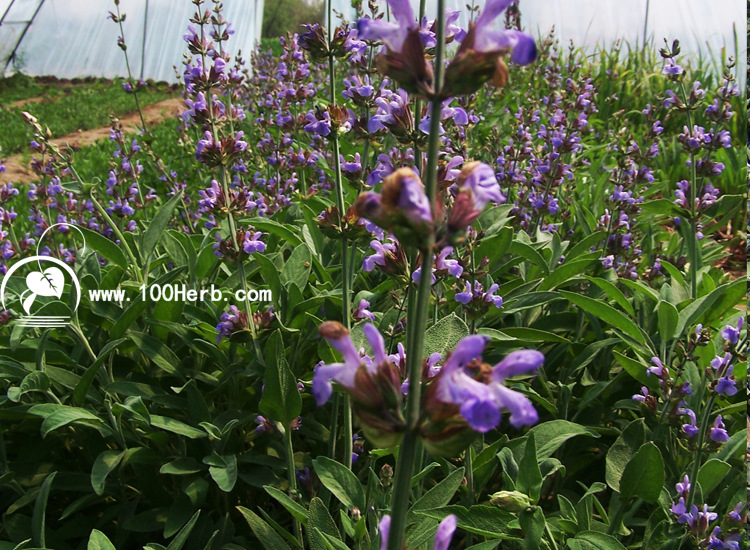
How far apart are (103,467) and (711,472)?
1.70 metres

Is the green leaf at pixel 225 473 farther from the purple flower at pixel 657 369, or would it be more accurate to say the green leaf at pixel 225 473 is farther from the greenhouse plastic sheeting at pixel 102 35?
the greenhouse plastic sheeting at pixel 102 35

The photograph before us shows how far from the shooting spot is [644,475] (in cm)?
159

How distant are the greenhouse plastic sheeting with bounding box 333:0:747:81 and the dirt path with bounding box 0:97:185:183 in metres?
3.99

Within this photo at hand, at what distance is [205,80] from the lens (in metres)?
2.30

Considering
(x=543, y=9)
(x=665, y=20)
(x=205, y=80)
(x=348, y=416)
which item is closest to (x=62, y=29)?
(x=543, y=9)

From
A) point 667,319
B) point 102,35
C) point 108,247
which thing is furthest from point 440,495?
point 102,35

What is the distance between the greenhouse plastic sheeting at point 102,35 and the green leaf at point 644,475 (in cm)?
1432

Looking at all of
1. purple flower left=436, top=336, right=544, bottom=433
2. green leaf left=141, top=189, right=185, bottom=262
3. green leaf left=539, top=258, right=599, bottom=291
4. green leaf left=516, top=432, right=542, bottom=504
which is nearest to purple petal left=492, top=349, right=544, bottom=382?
purple flower left=436, top=336, right=544, bottom=433

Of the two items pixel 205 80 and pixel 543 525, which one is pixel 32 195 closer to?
pixel 205 80

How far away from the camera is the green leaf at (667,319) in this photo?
2121 millimetres

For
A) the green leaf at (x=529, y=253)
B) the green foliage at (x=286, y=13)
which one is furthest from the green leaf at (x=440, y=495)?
the green foliage at (x=286, y=13)

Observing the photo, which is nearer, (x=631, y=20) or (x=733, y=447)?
(x=733, y=447)

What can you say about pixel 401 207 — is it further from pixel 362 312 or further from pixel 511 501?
pixel 362 312

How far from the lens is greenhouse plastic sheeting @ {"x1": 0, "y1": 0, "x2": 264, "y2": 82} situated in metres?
14.7
